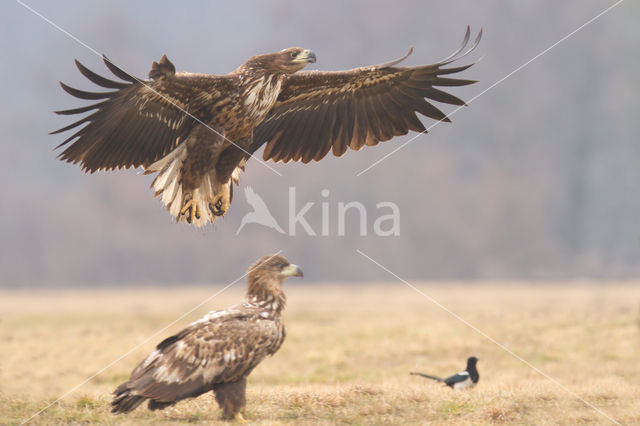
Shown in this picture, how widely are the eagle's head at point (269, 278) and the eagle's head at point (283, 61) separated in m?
2.37

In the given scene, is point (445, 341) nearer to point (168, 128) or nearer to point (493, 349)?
point (493, 349)

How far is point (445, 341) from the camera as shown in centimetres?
1891

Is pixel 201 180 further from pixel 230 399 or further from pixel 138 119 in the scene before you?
pixel 230 399

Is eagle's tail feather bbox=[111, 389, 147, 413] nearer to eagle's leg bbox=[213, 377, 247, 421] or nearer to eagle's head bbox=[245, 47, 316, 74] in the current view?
eagle's leg bbox=[213, 377, 247, 421]

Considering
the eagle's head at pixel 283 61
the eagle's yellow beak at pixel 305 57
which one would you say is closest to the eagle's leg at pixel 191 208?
the eagle's head at pixel 283 61

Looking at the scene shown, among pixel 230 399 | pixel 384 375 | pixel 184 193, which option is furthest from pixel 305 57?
pixel 384 375

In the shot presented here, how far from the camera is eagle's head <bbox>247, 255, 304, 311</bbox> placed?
887 centimetres

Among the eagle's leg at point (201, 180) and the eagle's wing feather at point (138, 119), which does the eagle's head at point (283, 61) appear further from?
the eagle's leg at point (201, 180)

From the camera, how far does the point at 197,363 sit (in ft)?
27.1

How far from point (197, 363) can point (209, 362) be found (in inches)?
5.3

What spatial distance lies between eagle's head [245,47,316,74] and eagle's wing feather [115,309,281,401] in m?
3.12

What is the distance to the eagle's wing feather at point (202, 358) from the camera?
817 centimetres

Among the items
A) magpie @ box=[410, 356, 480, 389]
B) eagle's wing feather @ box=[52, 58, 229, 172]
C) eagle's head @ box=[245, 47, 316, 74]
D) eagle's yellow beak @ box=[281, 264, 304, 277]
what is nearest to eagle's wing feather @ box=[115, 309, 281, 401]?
eagle's yellow beak @ box=[281, 264, 304, 277]

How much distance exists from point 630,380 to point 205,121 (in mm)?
8972
